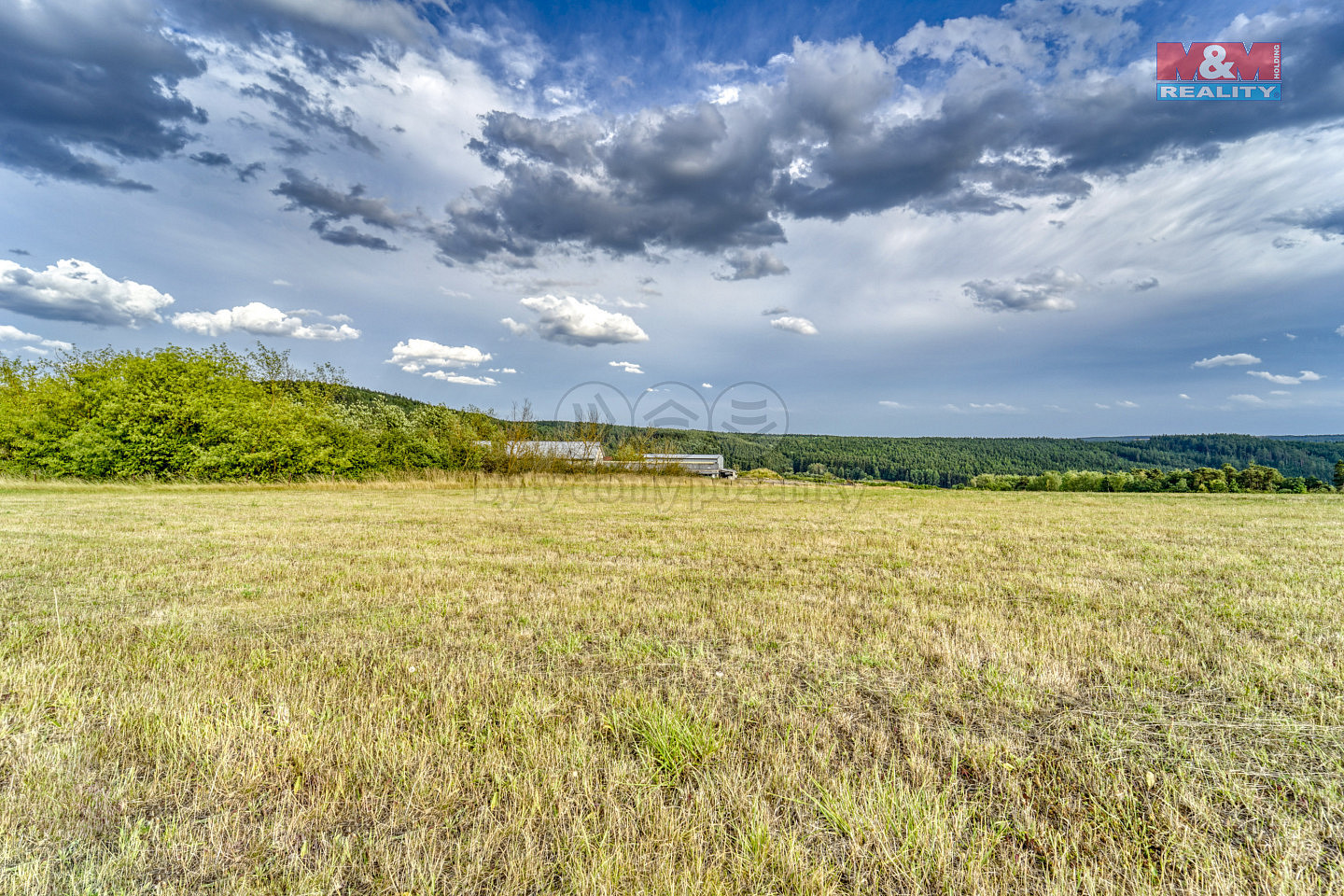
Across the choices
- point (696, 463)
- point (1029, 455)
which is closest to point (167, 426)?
point (696, 463)

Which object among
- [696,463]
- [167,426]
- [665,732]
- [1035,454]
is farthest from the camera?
[1035,454]

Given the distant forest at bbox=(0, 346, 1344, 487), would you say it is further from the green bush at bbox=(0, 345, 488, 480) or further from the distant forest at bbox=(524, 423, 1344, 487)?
the distant forest at bbox=(524, 423, 1344, 487)

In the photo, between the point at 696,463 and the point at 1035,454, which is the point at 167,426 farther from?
the point at 1035,454

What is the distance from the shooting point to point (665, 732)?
3.86 meters

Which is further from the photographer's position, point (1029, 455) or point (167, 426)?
point (1029, 455)

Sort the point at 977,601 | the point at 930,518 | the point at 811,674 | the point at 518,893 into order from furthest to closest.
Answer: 1. the point at 930,518
2. the point at 977,601
3. the point at 811,674
4. the point at 518,893

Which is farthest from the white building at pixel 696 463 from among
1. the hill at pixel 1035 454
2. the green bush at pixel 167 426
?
the hill at pixel 1035 454

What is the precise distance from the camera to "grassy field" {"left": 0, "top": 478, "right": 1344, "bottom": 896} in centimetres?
273

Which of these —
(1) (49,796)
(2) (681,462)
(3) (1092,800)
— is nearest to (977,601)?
(3) (1092,800)

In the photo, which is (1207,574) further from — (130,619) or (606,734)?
(130,619)

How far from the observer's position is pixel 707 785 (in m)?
3.33

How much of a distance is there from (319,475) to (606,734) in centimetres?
4403

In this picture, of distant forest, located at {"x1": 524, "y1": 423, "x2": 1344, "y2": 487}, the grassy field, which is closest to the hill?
distant forest, located at {"x1": 524, "y1": 423, "x2": 1344, "y2": 487}

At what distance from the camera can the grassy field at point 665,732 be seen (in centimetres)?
273
